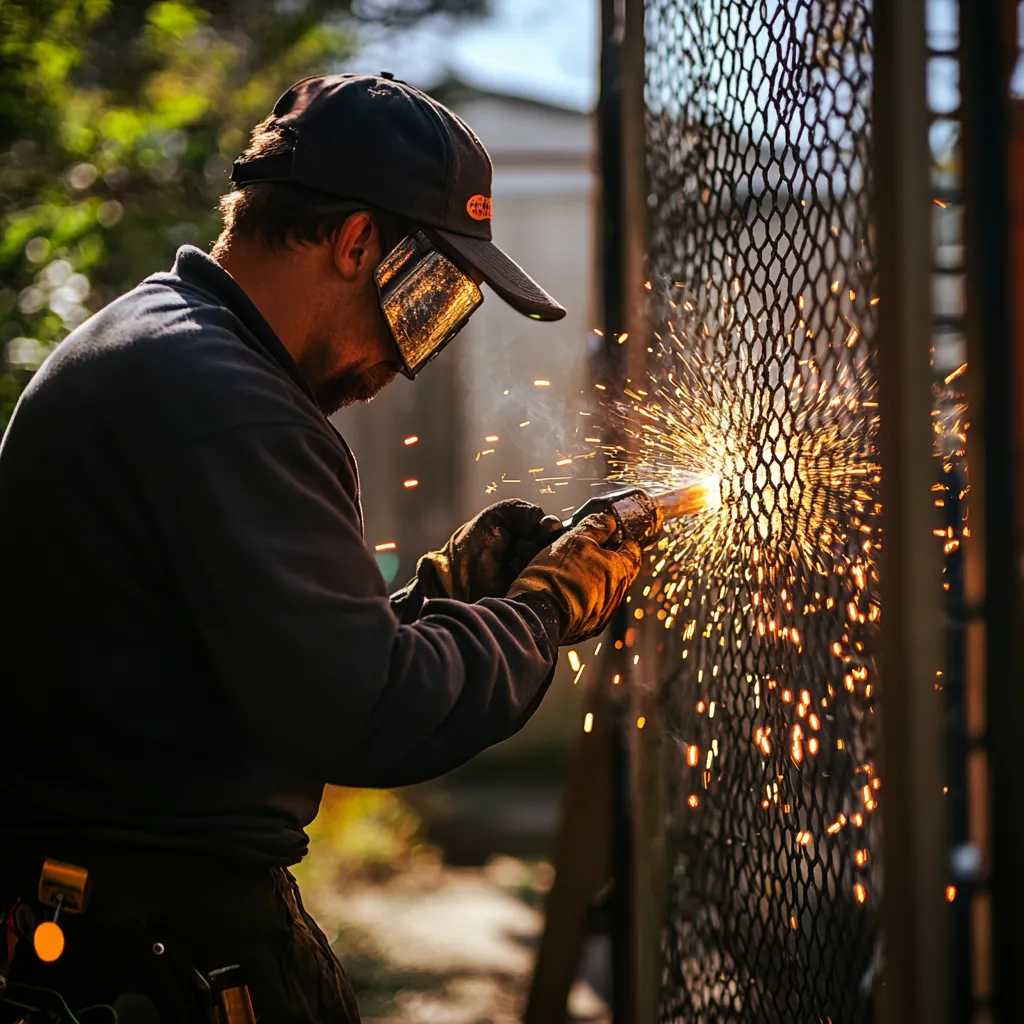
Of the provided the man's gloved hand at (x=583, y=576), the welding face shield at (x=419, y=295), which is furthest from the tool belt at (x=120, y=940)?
the welding face shield at (x=419, y=295)

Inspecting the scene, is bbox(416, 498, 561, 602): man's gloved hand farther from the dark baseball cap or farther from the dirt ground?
the dirt ground

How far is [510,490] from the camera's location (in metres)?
9.45

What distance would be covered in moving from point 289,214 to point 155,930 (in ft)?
3.39

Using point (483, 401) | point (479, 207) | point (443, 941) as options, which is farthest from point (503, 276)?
point (483, 401)

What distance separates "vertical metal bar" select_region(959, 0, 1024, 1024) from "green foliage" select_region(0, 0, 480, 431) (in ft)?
8.53

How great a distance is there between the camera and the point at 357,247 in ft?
5.49

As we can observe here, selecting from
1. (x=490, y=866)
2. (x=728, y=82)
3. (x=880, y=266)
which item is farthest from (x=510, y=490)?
(x=880, y=266)

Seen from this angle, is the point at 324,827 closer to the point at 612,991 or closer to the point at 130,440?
the point at 612,991

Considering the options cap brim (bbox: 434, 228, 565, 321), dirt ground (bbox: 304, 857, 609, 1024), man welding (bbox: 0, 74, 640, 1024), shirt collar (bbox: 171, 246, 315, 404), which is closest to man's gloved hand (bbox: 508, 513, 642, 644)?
man welding (bbox: 0, 74, 640, 1024)

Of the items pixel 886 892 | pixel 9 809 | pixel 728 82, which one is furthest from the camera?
pixel 728 82

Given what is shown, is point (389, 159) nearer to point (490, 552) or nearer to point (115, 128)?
point (490, 552)

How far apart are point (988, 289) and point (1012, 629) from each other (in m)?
0.36

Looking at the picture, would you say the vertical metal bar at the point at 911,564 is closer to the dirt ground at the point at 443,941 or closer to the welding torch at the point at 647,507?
the welding torch at the point at 647,507

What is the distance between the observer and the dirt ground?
14.5 ft
